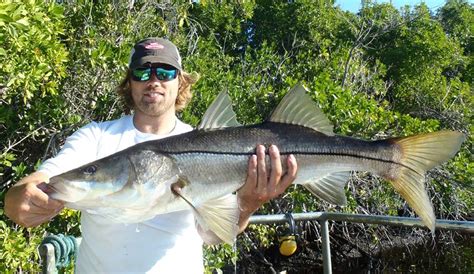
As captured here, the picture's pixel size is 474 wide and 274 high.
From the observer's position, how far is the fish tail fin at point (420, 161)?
260cm

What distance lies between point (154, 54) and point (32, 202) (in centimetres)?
98

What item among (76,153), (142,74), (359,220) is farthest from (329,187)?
(76,153)

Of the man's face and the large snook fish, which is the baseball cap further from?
the large snook fish

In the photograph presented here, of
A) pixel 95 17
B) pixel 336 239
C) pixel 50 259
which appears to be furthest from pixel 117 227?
pixel 336 239

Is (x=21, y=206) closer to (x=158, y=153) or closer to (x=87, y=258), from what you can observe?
(x=87, y=258)

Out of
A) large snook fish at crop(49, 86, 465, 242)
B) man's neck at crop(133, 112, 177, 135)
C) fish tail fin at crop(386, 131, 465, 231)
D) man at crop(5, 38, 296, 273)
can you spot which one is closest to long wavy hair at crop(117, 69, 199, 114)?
man at crop(5, 38, 296, 273)

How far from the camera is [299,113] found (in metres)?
2.71

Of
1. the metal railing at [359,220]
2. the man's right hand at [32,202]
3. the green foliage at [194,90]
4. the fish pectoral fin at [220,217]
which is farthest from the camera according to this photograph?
the green foliage at [194,90]

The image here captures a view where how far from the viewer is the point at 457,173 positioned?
33.7 ft

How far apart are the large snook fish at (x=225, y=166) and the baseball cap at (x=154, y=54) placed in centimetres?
35

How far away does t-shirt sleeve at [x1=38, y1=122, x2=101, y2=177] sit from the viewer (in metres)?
2.37

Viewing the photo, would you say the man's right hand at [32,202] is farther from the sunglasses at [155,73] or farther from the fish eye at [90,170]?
the sunglasses at [155,73]

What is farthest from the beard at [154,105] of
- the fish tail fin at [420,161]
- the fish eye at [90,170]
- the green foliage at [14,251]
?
the green foliage at [14,251]

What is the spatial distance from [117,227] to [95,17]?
16.3 ft
